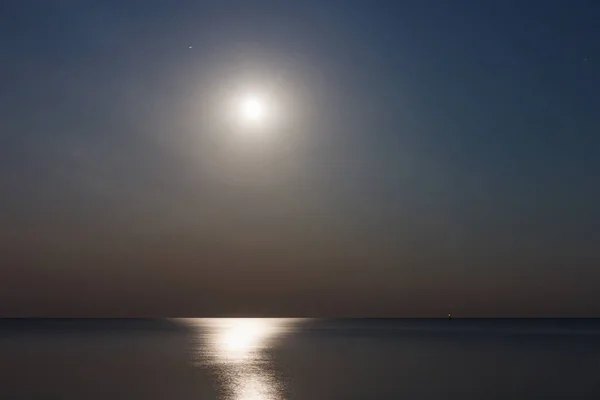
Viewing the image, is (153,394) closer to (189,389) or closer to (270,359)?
(189,389)

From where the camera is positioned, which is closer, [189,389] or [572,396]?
[572,396]

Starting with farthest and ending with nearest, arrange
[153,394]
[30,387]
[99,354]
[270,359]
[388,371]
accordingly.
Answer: [99,354], [270,359], [388,371], [30,387], [153,394]

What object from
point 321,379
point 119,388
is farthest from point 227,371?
point 119,388

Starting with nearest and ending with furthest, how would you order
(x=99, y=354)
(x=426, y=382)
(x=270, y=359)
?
(x=426, y=382) < (x=270, y=359) < (x=99, y=354)

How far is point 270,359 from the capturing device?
341 ft

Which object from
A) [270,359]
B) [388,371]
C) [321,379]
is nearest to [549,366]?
[388,371]

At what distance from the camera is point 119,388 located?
61594 millimetres

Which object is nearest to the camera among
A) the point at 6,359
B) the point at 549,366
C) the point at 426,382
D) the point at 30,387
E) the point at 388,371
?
the point at 30,387

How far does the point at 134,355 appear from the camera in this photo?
108688 mm

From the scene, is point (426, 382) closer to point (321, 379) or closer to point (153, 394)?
point (321, 379)

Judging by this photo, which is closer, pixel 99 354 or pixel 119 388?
pixel 119 388

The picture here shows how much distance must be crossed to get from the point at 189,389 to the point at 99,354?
55.3m

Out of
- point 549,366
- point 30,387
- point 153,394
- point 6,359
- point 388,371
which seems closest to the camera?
point 153,394

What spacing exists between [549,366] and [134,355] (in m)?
67.3
